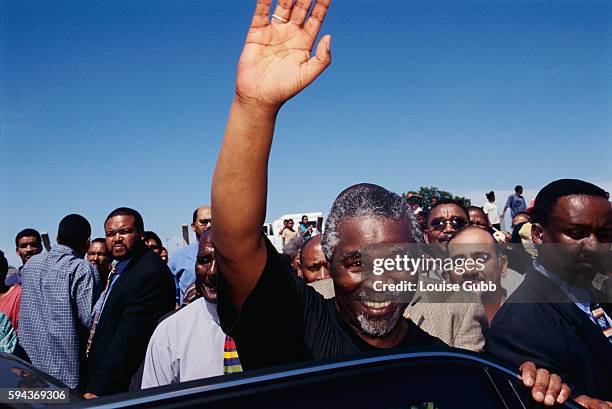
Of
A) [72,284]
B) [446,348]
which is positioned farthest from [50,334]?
[446,348]

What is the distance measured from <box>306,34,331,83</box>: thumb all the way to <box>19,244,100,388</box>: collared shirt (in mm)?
3156

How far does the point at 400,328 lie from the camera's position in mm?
2088

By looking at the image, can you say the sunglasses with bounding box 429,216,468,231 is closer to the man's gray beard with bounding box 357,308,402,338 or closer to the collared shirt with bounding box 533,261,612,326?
the collared shirt with bounding box 533,261,612,326

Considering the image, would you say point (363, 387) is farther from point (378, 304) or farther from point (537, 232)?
point (537, 232)

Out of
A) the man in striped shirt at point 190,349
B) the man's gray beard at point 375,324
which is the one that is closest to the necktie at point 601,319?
the man's gray beard at point 375,324

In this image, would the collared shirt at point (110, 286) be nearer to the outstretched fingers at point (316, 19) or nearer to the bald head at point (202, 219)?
the bald head at point (202, 219)

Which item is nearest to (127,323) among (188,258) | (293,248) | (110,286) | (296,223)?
(110,286)

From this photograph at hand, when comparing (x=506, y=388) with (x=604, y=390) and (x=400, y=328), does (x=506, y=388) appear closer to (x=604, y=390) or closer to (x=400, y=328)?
(x=400, y=328)

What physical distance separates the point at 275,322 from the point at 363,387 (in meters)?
0.37

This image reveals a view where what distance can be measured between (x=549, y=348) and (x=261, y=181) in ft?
4.83

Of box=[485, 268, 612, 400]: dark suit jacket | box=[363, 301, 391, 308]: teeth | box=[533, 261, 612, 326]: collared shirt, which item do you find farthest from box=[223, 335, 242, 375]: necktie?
box=[533, 261, 612, 326]: collared shirt

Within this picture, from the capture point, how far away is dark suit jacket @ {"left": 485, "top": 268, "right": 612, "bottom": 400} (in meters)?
2.25

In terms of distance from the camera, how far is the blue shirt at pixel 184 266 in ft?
20.0

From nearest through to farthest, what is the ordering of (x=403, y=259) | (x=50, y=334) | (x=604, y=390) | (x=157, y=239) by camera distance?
(x=403, y=259), (x=604, y=390), (x=50, y=334), (x=157, y=239)
